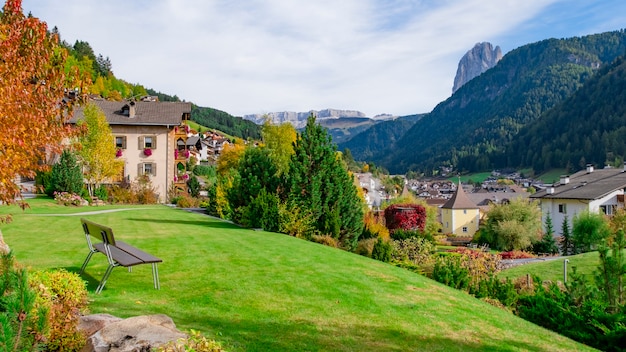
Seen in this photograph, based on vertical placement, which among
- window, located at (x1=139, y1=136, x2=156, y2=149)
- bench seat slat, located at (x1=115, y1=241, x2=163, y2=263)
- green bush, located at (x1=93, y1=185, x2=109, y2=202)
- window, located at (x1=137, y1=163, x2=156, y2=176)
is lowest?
bench seat slat, located at (x1=115, y1=241, x2=163, y2=263)

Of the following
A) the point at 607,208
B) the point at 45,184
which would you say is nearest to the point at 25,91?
the point at 45,184

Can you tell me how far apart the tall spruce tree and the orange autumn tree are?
469 inches

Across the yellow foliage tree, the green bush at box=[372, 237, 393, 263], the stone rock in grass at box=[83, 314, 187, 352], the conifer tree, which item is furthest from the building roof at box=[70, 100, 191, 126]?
the stone rock in grass at box=[83, 314, 187, 352]

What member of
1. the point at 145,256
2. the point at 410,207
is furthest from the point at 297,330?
Answer: the point at 410,207

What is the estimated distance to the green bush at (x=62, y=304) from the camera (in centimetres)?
502

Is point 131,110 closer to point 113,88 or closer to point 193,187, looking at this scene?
point 193,187

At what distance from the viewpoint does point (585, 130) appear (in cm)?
17000

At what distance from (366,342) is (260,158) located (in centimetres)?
1544

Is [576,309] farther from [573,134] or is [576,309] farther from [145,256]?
[573,134]

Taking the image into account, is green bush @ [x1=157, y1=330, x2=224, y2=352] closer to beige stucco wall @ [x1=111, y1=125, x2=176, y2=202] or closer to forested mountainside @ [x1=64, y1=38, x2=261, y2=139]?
beige stucco wall @ [x1=111, y1=125, x2=176, y2=202]

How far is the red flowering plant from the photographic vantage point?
35.4 metres

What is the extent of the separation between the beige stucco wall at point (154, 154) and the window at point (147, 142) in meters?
0.24

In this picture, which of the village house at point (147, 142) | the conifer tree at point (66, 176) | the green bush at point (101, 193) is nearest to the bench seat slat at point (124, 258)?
the conifer tree at point (66, 176)

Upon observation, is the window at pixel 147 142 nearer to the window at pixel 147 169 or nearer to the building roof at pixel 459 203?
the window at pixel 147 169
